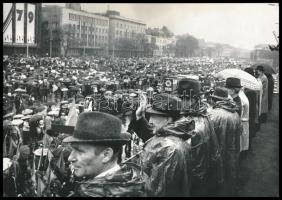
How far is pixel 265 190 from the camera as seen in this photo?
5.70 metres

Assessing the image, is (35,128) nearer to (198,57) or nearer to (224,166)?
(224,166)

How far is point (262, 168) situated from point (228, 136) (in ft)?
7.05

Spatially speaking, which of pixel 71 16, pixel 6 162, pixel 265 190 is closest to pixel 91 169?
pixel 6 162

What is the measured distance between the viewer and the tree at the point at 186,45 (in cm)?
2927

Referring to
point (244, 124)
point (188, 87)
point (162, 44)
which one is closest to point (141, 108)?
point (188, 87)

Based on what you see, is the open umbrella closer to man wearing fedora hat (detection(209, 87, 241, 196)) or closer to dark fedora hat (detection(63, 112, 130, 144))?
man wearing fedora hat (detection(209, 87, 241, 196))

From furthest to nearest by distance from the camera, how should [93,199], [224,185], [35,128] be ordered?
1. [35,128]
2. [224,185]
3. [93,199]

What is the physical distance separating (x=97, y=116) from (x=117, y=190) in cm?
47

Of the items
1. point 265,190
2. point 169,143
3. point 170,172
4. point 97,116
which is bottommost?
point 265,190

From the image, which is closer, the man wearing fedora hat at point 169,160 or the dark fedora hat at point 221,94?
the man wearing fedora hat at point 169,160

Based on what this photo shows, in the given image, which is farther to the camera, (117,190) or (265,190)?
(265,190)

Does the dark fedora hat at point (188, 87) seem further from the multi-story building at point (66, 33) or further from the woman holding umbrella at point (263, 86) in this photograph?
the multi-story building at point (66, 33)

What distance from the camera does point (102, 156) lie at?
2.41 meters

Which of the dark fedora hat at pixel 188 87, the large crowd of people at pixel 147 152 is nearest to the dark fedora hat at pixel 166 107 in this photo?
the large crowd of people at pixel 147 152
